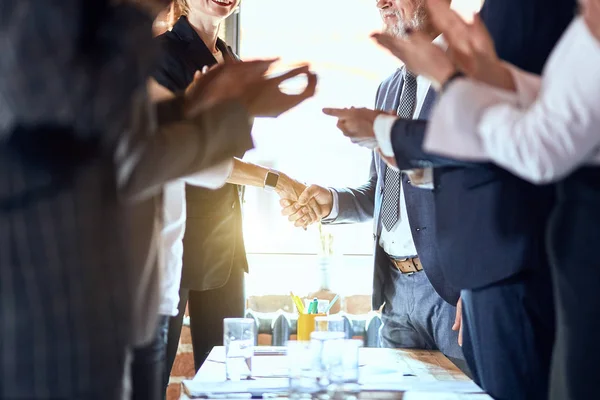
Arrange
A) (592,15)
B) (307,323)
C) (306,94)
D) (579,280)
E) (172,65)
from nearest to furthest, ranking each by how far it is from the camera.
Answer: (592,15), (579,280), (306,94), (307,323), (172,65)

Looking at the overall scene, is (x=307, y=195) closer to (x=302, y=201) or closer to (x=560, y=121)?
(x=302, y=201)

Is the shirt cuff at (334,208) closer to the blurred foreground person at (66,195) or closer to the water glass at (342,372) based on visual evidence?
the water glass at (342,372)

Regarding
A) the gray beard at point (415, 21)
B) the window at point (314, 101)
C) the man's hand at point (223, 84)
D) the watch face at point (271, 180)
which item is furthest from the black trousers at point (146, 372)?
the window at point (314, 101)

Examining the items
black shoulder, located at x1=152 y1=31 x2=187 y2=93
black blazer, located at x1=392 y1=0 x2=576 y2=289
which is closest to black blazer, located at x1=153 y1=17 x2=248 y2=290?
black shoulder, located at x1=152 y1=31 x2=187 y2=93

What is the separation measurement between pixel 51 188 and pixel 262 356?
0.90 m

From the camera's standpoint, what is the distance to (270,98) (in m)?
A: 1.06

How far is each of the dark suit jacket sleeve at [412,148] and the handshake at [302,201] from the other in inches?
35.9

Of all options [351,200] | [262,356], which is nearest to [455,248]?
[262,356]

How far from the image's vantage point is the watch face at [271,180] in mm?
2045

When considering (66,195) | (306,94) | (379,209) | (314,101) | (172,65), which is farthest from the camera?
(314,101)

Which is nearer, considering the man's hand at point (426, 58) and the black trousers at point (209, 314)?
the man's hand at point (426, 58)

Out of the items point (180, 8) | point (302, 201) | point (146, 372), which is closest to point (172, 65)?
point (180, 8)

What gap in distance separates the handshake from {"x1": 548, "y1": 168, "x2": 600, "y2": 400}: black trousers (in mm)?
1211

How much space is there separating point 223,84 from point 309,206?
1089 mm
